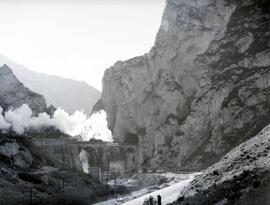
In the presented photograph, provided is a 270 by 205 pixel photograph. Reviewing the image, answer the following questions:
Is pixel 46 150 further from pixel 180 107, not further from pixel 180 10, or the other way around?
pixel 180 10

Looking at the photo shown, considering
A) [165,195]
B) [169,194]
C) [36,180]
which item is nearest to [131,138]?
[36,180]

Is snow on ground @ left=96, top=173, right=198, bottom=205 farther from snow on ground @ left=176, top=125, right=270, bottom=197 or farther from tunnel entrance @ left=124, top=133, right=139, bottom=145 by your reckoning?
tunnel entrance @ left=124, top=133, right=139, bottom=145

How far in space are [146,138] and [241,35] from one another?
142 ft

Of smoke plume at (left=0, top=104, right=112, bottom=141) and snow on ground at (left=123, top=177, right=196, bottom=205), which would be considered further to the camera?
smoke plume at (left=0, top=104, right=112, bottom=141)

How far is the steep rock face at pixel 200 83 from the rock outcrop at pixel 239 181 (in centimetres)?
7408

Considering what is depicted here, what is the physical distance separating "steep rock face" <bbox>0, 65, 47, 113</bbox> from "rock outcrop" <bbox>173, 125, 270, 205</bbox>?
114 m

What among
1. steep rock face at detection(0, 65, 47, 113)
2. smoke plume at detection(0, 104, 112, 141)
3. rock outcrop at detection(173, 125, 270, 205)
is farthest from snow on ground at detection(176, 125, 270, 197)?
steep rock face at detection(0, 65, 47, 113)

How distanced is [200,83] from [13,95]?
63988 mm

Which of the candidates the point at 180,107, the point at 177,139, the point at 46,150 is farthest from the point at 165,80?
the point at 46,150

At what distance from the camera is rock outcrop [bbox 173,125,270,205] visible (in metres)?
27.0

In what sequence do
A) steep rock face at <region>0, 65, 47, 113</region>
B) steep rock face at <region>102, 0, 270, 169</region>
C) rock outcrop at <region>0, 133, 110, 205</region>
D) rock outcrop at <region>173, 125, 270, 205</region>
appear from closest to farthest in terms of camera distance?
rock outcrop at <region>173, 125, 270, 205</region>, rock outcrop at <region>0, 133, 110, 205</region>, steep rock face at <region>102, 0, 270, 169</region>, steep rock face at <region>0, 65, 47, 113</region>

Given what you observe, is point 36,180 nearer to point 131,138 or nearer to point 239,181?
point 239,181

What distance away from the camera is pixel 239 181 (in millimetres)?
29406

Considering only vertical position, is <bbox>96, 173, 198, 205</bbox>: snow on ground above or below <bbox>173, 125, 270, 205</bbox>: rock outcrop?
below
